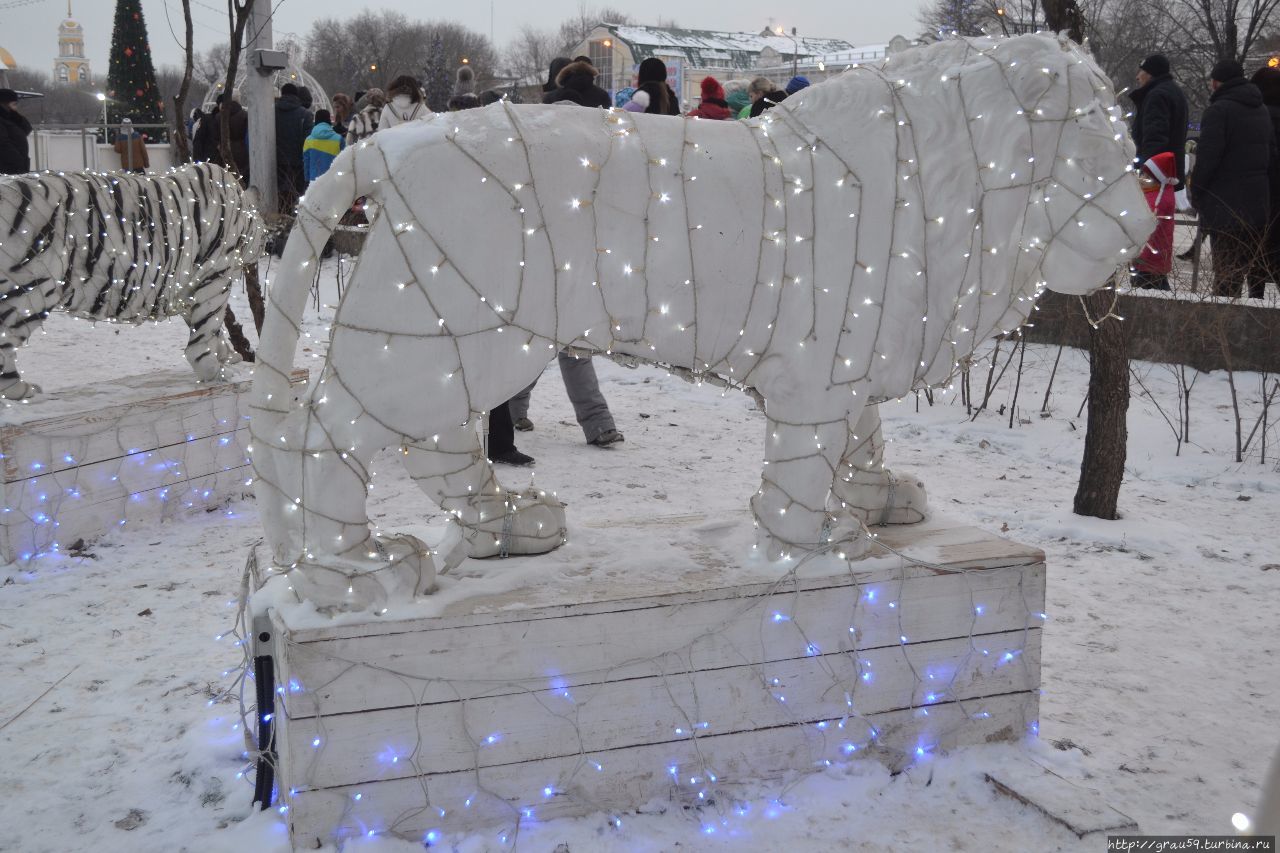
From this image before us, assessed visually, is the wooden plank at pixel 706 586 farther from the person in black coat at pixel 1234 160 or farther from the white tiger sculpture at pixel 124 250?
the person in black coat at pixel 1234 160

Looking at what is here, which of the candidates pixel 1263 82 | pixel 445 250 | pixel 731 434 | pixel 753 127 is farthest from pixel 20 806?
pixel 1263 82

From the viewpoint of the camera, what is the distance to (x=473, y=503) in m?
2.59

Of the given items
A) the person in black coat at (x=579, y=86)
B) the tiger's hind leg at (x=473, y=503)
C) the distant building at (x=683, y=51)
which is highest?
the distant building at (x=683, y=51)

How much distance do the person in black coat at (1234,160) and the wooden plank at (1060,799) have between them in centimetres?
511

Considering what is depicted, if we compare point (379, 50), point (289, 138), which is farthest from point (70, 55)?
point (289, 138)

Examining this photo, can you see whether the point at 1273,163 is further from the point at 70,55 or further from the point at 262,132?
the point at 70,55

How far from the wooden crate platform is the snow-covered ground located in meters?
0.08

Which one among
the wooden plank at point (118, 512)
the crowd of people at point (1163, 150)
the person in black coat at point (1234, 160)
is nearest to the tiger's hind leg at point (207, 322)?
the wooden plank at point (118, 512)

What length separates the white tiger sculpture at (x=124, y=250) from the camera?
3838 millimetres

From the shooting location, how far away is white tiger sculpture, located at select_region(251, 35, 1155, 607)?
2.16 metres

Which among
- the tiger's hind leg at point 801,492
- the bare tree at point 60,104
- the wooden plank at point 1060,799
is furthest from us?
the bare tree at point 60,104

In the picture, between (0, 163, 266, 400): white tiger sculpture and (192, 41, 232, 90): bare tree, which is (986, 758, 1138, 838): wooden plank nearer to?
(0, 163, 266, 400): white tiger sculpture

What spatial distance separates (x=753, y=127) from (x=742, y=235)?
301 millimetres

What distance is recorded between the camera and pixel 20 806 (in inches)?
93.4
